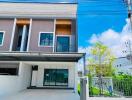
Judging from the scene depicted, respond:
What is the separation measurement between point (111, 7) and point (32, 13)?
8.74 metres

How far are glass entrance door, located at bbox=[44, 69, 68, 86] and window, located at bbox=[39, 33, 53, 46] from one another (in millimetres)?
3453

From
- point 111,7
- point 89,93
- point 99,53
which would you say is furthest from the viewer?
point 99,53

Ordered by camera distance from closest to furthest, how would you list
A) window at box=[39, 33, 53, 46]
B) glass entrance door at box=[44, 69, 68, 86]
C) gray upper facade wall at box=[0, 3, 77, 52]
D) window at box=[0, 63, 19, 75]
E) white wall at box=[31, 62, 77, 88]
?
window at box=[0, 63, 19, 75] → window at box=[39, 33, 53, 46] → gray upper facade wall at box=[0, 3, 77, 52] → white wall at box=[31, 62, 77, 88] → glass entrance door at box=[44, 69, 68, 86]

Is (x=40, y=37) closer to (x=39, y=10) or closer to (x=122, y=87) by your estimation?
(x=39, y=10)

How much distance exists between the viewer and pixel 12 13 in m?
16.5

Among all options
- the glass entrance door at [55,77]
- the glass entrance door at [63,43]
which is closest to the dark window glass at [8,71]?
the glass entrance door at [55,77]

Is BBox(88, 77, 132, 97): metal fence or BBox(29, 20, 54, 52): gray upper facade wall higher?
BBox(29, 20, 54, 52): gray upper facade wall

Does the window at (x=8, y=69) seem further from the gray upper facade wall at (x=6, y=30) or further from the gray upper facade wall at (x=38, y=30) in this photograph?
the gray upper facade wall at (x=38, y=30)

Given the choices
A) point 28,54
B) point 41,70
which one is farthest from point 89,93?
point 41,70

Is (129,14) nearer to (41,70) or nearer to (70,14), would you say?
(70,14)

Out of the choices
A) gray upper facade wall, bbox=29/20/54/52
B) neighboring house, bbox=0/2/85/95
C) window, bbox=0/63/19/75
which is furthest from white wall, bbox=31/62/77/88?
window, bbox=0/63/19/75

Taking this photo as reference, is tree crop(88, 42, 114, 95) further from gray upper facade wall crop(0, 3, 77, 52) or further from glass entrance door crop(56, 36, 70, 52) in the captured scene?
gray upper facade wall crop(0, 3, 77, 52)

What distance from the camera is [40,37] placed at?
16.0 meters

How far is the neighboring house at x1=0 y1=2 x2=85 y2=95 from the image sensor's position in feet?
51.8
